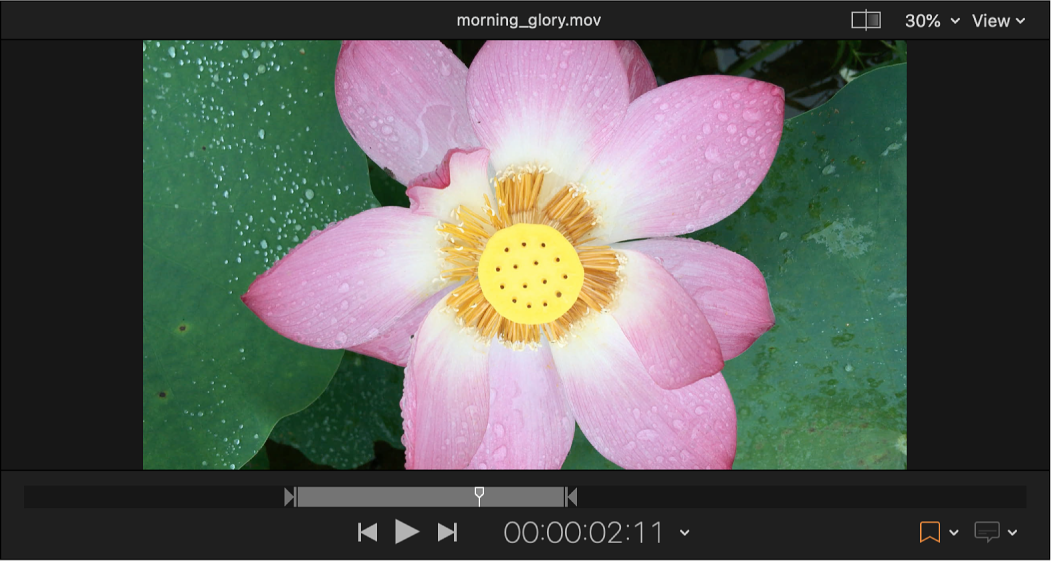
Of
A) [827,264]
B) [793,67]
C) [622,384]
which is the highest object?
[793,67]

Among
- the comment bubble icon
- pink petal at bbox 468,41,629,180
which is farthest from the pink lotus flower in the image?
the comment bubble icon

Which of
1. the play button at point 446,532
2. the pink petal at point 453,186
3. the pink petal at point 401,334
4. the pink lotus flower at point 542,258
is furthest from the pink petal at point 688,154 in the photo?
the play button at point 446,532

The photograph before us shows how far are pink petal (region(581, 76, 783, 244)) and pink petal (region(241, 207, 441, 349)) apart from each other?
0.23m

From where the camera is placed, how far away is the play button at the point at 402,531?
0.74 metres

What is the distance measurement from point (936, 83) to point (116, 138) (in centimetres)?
100

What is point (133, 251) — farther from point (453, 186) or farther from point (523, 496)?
point (523, 496)

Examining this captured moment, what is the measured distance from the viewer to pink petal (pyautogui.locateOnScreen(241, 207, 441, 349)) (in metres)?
0.65

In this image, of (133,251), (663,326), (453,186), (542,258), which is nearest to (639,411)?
(663,326)

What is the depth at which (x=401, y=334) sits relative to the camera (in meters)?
0.82

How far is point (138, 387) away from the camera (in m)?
0.79

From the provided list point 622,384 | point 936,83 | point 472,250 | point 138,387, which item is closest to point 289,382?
point 138,387

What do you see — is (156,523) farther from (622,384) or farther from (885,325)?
(885,325)

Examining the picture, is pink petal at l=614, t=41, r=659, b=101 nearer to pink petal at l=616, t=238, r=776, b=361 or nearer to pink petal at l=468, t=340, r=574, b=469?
pink petal at l=616, t=238, r=776, b=361

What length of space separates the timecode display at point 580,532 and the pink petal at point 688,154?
348mm
